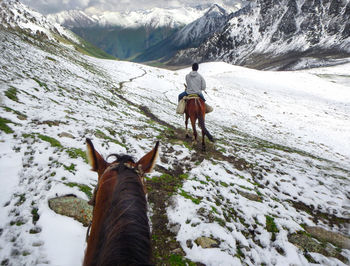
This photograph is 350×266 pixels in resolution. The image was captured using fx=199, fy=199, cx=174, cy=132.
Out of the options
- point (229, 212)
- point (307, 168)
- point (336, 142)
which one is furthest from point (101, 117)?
point (336, 142)

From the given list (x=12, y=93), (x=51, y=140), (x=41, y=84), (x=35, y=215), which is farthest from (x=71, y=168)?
(x=41, y=84)

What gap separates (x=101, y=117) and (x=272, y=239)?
9.83m

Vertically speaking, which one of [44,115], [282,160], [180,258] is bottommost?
[282,160]

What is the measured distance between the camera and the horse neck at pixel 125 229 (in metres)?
1.49

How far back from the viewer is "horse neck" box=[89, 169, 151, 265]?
4.90 feet

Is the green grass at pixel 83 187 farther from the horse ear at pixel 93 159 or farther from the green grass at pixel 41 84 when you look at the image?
the green grass at pixel 41 84

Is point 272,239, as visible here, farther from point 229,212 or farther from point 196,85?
point 196,85

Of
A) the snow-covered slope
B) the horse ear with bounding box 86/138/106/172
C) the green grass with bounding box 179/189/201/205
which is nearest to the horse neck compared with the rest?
the horse ear with bounding box 86/138/106/172

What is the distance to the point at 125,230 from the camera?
1.65 m

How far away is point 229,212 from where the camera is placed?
17.9 feet

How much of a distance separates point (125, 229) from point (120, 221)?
0.11 meters

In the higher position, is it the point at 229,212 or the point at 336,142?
the point at 229,212

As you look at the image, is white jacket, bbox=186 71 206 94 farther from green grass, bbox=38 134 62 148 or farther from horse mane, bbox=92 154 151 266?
horse mane, bbox=92 154 151 266

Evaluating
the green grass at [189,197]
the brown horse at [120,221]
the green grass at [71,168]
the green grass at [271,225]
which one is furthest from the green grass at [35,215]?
the green grass at [271,225]
